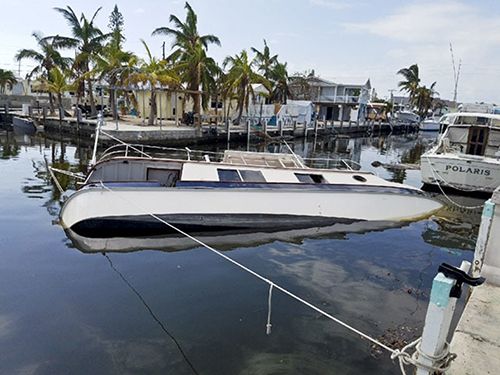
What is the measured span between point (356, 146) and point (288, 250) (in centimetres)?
3386

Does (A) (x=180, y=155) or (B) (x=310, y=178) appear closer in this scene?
(B) (x=310, y=178)

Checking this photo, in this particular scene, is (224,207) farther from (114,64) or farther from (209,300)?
(114,64)

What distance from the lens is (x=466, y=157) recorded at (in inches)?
683

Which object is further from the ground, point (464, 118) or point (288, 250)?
point (464, 118)

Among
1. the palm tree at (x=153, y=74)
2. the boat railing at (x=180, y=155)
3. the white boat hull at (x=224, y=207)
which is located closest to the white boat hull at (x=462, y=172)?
the boat railing at (x=180, y=155)

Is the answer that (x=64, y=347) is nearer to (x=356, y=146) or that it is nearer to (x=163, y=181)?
(x=163, y=181)

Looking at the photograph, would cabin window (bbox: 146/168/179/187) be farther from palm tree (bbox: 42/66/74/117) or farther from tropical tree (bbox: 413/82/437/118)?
tropical tree (bbox: 413/82/437/118)

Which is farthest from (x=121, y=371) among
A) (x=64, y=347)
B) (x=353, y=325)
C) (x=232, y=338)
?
(x=353, y=325)

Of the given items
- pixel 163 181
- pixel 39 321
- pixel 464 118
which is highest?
pixel 464 118

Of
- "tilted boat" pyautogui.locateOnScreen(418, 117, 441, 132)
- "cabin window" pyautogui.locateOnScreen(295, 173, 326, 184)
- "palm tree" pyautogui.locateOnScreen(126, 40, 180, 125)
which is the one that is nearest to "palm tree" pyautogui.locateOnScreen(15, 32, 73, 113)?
"palm tree" pyautogui.locateOnScreen(126, 40, 180, 125)

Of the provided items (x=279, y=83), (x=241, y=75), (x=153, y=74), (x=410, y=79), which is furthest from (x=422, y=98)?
(x=153, y=74)

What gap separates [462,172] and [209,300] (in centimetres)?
1477

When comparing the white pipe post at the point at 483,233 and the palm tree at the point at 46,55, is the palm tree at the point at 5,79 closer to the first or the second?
the palm tree at the point at 46,55

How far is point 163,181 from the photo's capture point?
11586mm
